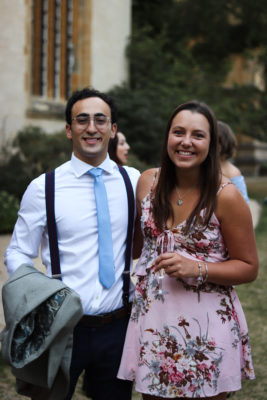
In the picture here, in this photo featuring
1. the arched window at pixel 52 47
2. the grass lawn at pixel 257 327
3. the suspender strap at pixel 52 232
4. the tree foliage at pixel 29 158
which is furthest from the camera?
the arched window at pixel 52 47

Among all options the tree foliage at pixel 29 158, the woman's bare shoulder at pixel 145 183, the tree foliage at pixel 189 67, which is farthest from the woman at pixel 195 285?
the tree foliage at pixel 189 67

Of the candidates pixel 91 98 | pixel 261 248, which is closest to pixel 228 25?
pixel 261 248

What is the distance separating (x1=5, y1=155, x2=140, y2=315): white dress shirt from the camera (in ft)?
8.23

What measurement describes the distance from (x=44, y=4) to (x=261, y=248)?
9443 millimetres

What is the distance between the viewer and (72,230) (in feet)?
8.25

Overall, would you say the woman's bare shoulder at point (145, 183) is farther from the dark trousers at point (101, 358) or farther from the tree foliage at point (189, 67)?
the tree foliage at point (189, 67)

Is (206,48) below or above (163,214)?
above

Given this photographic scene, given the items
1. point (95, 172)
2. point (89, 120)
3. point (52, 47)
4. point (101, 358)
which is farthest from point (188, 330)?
point (52, 47)

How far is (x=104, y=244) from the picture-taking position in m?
2.52

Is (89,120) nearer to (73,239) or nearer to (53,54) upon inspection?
(73,239)

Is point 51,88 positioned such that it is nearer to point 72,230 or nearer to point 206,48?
point 206,48

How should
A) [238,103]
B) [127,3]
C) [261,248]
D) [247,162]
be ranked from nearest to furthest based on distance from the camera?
[261,248] < [127,3] < [238,103] < [247,162]

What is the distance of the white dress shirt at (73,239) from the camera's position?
251 cm

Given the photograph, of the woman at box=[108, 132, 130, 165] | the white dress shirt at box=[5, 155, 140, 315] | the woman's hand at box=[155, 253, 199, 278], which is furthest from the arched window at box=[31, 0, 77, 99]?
the woman's hand at box=[155, 253, 199, 278]
